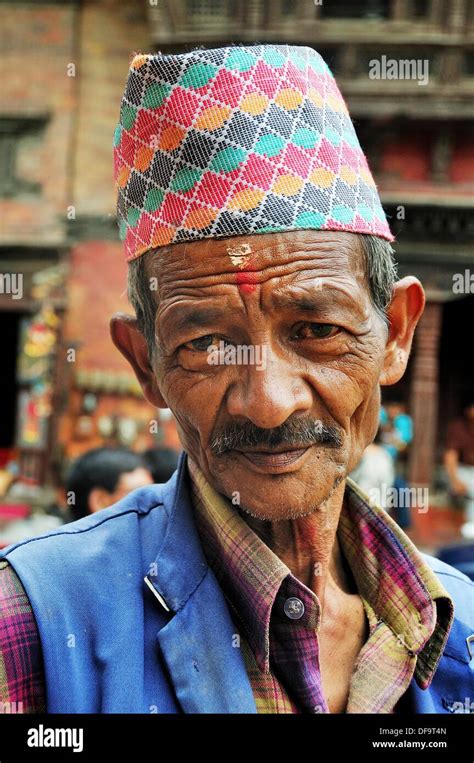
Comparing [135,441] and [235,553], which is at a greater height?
[235,553]

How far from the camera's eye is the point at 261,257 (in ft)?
4.78

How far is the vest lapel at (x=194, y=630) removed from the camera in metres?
1.39

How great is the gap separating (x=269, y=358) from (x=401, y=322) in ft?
1.37

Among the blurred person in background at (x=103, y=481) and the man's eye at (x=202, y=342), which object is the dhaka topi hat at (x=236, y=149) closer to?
the man's eye at (x=202, y=342)

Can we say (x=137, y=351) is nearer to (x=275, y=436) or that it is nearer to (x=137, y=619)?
(x=275, y=436)

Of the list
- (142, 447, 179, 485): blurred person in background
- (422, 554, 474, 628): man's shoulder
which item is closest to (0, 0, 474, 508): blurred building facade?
(142, 447, 179, 485): blurred person in background

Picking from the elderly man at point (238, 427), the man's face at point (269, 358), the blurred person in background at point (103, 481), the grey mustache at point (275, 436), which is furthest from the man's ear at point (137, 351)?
the blurred person in background at point (103, 481)

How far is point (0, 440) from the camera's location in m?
10.7

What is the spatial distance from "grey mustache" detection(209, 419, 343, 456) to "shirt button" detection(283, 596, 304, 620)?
27 centimetres

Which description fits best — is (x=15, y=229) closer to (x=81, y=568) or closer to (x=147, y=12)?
(x=147, y=12)

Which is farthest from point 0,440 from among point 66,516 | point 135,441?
point 66,516

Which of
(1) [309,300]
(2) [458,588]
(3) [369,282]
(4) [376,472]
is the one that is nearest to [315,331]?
(1) [309,300]

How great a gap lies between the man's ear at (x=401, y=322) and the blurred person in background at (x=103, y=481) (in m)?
2.45

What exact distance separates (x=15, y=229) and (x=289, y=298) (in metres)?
9.36
